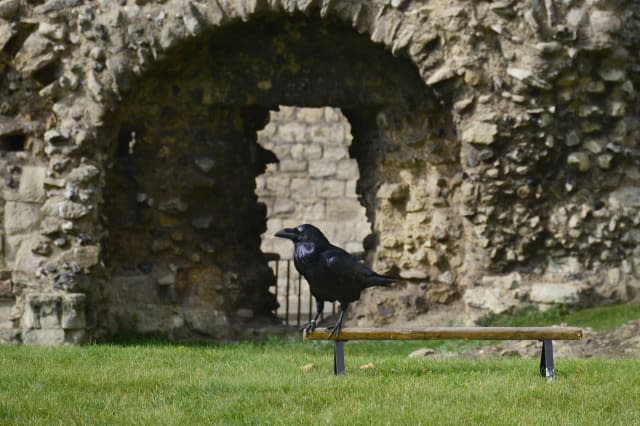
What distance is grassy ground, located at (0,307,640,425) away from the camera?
19.1 ft

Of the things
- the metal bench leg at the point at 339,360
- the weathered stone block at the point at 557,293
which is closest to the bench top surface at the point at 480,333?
the metal bench leg at the point at 339,360

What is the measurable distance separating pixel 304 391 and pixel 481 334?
112 centimetres

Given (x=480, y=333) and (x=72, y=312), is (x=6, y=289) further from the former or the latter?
(x=480, y=333)

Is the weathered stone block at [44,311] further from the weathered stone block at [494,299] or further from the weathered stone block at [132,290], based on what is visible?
the weathered stone block at [494,299]

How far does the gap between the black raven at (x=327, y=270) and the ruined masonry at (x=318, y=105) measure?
345cm

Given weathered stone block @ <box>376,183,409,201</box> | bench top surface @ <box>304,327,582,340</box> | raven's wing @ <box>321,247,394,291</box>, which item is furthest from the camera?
weathered stone block @ <box>376,183,409,201</box>

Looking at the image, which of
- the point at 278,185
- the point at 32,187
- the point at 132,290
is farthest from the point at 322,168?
the point at 32,187

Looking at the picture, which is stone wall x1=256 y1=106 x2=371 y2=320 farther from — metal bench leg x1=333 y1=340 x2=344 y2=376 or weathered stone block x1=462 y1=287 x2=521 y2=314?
metal bench leg x1=333 y1=340 x2=344 y2=376

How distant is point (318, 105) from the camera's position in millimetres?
10977

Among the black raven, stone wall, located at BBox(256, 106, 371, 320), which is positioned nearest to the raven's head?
the black raven

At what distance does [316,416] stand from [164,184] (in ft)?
18.3

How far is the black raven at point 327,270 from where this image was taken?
6.97 meters

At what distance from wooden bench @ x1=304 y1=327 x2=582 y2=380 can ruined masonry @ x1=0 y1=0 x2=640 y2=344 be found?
11.2ft

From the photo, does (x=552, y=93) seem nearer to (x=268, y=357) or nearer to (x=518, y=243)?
(x=518, y=243)
